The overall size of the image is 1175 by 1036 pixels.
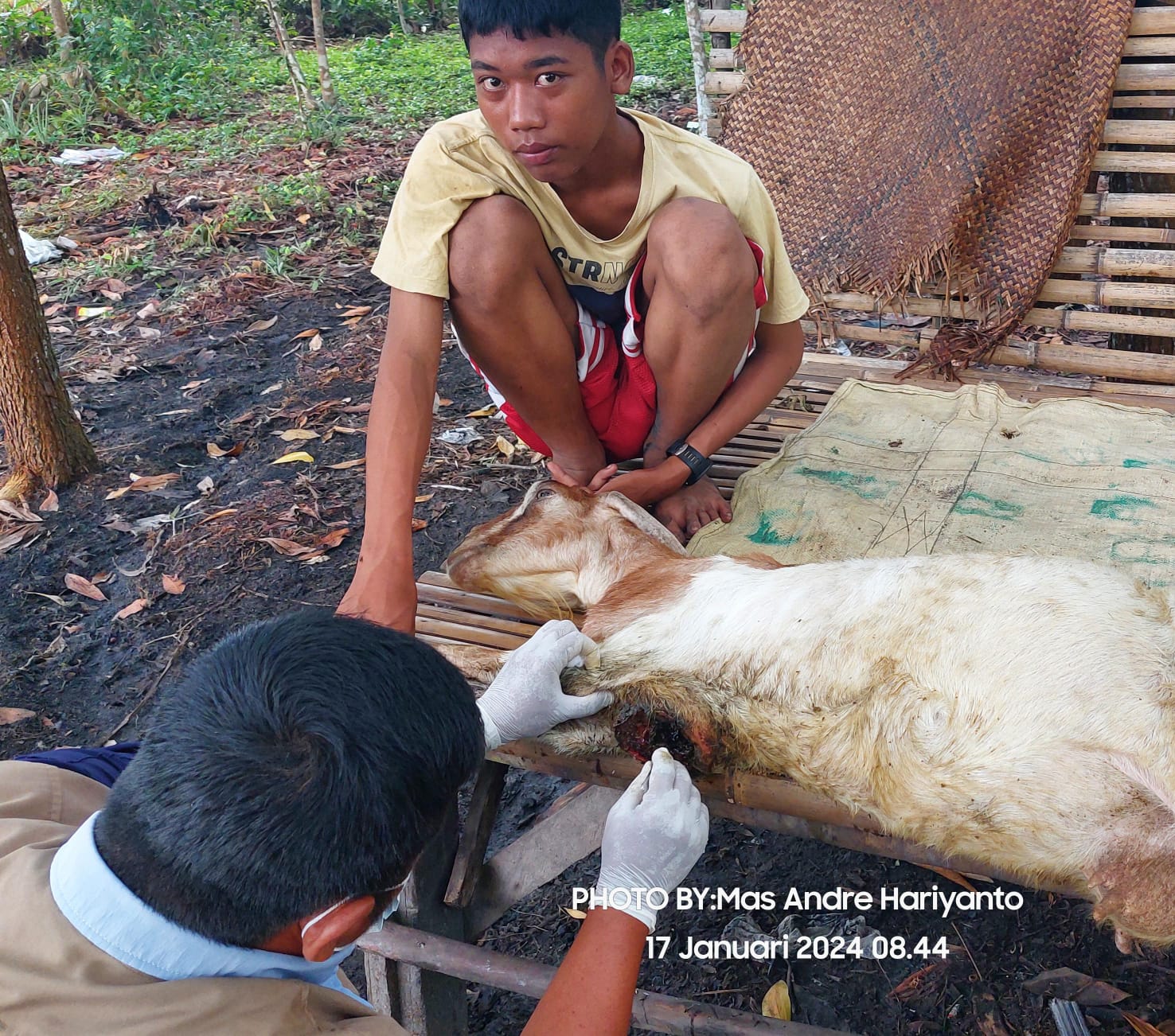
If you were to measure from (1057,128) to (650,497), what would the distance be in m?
2.05

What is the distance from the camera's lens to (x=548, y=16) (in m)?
2.12

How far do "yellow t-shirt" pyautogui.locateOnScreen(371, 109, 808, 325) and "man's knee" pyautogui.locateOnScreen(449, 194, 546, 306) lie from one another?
29mm

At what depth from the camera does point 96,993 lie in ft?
3.95

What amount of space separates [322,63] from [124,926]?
27.1 ft

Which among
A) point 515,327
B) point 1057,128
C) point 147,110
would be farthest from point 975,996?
point 147,110

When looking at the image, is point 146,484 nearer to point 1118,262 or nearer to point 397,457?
point 397,457

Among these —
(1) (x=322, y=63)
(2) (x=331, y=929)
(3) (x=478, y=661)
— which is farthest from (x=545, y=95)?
(1) (x=322, y=63)

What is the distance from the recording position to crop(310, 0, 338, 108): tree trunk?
809cm

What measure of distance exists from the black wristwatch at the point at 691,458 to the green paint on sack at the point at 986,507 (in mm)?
641

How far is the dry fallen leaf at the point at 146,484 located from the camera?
4027 mm

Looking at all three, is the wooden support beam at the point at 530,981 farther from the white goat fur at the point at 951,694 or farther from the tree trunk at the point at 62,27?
the tree trunk at the point at 62,27

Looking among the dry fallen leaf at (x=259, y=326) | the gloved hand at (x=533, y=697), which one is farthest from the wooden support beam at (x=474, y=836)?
the dry fallen leaf at (x=259, y=326)

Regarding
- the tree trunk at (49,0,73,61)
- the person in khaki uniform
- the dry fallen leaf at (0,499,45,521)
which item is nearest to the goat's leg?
the person in khaki uniform

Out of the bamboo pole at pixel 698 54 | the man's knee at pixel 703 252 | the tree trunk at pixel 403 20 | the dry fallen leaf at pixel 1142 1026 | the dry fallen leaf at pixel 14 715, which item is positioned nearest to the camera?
the dry fallen leaf at pixel 1142 1026
